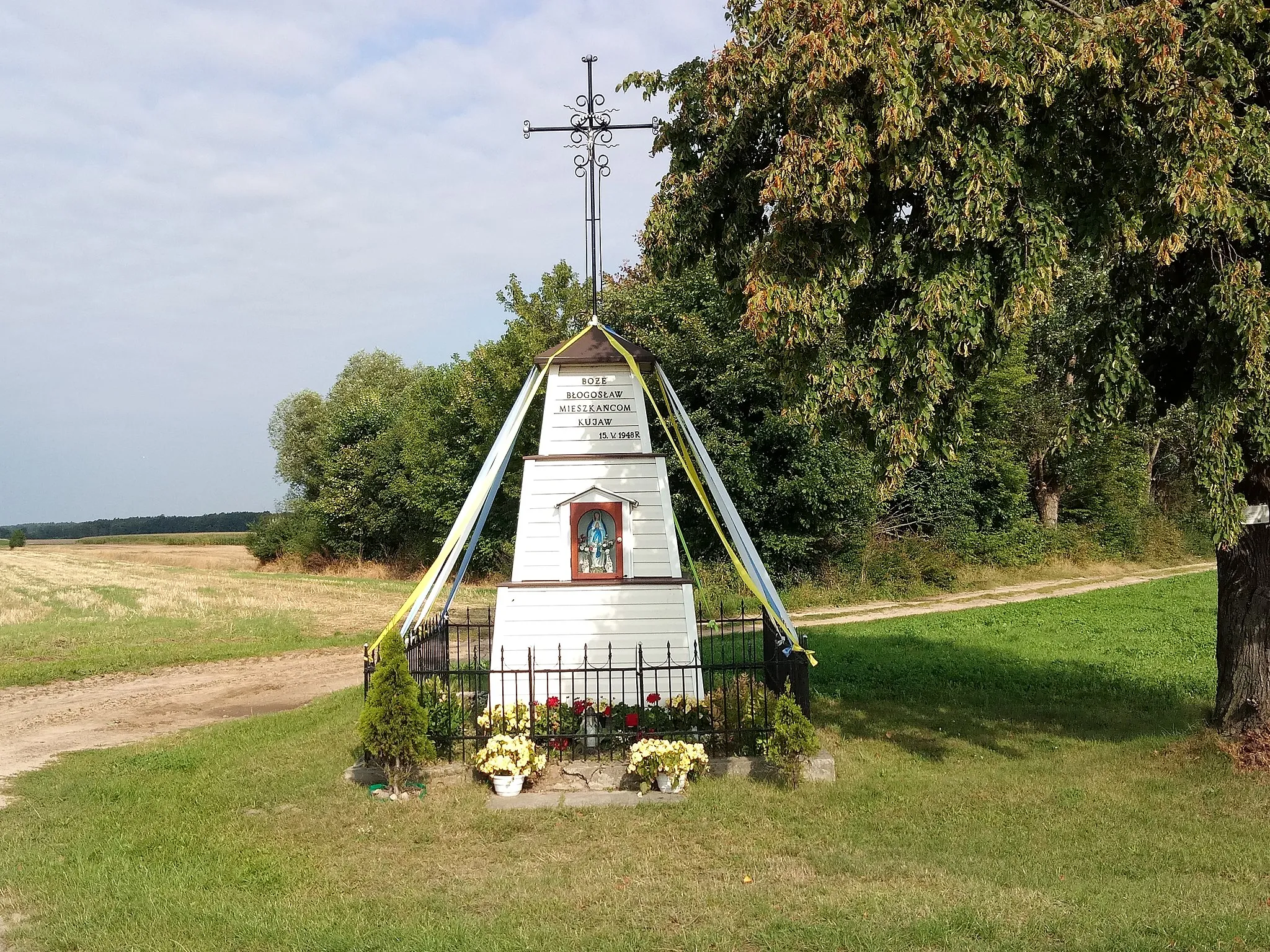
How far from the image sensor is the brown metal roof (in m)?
10.3

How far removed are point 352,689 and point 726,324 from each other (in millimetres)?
13620

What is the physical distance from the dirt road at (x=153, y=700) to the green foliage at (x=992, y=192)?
877cm

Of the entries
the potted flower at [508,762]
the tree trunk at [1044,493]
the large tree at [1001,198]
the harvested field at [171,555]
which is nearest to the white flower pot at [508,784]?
the potted flower at [508,762]

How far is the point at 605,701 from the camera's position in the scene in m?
9.63

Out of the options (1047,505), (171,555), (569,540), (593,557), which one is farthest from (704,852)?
(171,555)

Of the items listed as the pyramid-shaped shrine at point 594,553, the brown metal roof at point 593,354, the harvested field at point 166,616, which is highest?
the brown metal roof at point 593,354

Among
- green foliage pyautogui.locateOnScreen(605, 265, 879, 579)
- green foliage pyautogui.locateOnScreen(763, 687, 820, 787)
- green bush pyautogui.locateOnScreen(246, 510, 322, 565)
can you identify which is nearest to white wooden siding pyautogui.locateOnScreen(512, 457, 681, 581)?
green foliage pyautogui.locateOnScreen(763, 687, 820, 787)

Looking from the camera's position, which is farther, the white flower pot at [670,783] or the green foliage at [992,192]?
the white flower pot at [670,783]

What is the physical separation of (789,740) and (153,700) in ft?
33.8

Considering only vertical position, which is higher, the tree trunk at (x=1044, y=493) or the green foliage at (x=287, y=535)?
the tree trunk at (x=1044, y=493)

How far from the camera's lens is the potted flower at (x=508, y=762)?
8.23 meters

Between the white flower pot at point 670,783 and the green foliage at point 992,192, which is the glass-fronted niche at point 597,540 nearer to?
the white flower pot at point 670,783

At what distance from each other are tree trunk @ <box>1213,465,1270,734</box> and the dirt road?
11.1 m

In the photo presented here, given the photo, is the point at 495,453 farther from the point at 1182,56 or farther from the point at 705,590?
the point at 705,590
